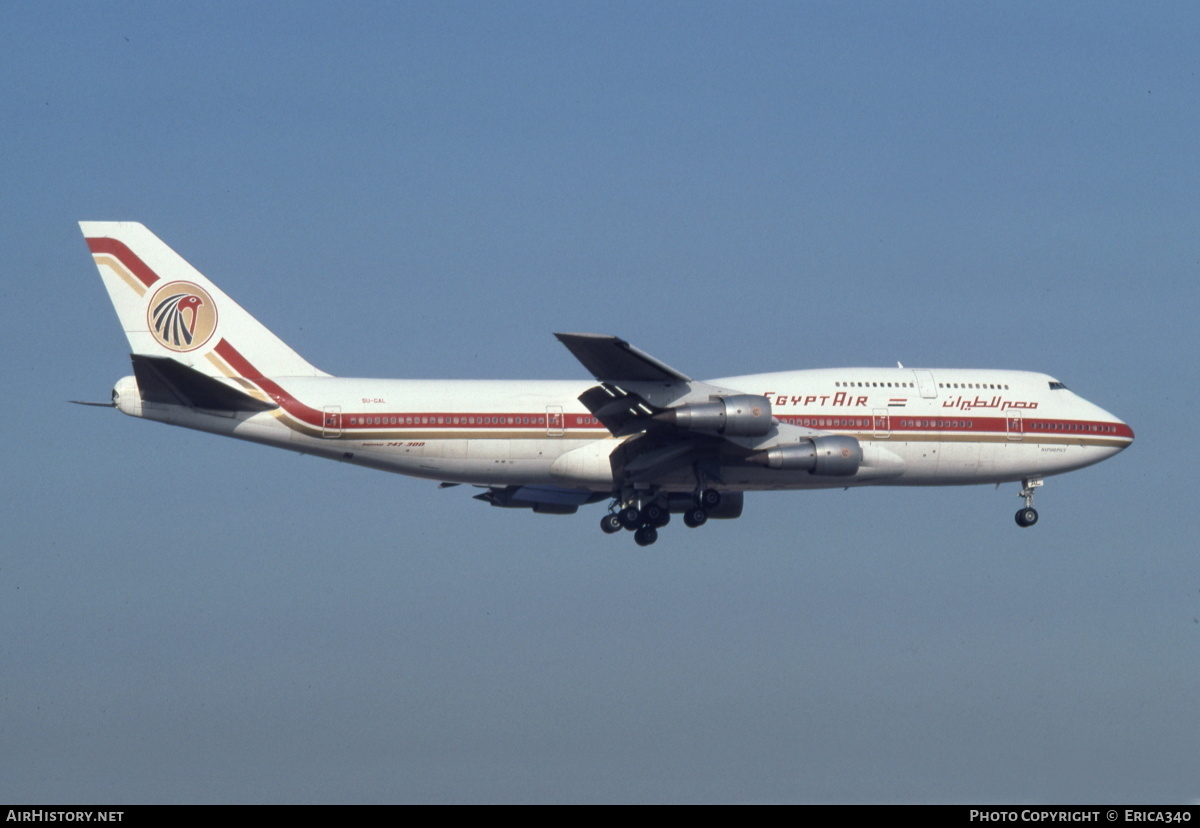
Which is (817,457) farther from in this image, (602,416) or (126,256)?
(126,256)

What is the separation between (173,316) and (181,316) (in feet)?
0.78

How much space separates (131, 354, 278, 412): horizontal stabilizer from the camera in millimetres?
41875

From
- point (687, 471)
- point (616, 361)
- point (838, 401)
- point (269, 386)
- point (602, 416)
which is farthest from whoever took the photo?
point (838, 401)

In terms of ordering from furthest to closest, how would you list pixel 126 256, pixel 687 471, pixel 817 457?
pixel 687 471 → pixel 126 256 → pixel 817 457

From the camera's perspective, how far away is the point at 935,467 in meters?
50.2

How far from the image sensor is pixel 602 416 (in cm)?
4525

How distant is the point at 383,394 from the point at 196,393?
5465 millimetres

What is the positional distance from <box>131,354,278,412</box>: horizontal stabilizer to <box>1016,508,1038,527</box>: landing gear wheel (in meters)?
25.4

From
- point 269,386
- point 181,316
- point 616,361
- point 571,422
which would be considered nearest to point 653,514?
point 571,422

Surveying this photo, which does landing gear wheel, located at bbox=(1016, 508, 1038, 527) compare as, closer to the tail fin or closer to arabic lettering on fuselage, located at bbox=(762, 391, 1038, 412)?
arabic lettering on fuselage, located at bbox=(762, 391, 1038, 412)

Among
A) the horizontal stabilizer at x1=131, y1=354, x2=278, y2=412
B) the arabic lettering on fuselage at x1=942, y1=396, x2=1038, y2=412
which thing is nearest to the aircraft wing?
the arabic lettering on fuselage at x1=942, y1=396, x2=1038, y2=412

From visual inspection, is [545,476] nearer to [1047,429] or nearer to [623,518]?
[623,518]
